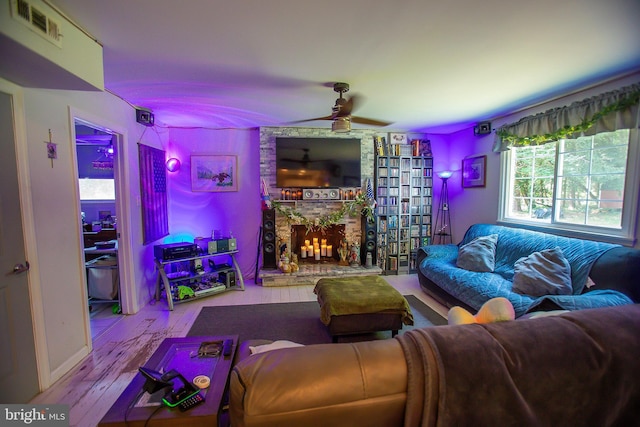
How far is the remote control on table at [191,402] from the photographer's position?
1.22 meters

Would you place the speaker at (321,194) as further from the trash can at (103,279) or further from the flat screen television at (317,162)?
the trash can at (103,279)

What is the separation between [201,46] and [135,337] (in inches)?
106

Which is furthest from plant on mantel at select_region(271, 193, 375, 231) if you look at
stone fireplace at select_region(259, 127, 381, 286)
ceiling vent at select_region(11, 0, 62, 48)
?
ceiling vent at select_region(11, 0, 62, 48)

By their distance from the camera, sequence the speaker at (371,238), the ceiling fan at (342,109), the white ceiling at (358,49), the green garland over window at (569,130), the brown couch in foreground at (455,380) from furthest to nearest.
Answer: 1. the speaker at (371,238)
2. the ceiling fan at (342,109)
3. the green garland over window at (569,130)
4. the white ceiling at (358,49)
5. the brown couch in foreground at (455,380)

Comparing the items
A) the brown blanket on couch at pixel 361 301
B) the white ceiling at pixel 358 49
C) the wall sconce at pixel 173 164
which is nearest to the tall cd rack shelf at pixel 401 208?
the white ceiling at pixel 358 49

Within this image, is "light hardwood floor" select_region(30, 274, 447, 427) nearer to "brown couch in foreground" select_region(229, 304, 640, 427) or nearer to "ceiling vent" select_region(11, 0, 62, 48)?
"brown couch in foreground" select_region(229, 304, 640, 427)

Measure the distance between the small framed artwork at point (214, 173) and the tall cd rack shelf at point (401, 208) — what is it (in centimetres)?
243

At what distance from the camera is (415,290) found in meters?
3.92

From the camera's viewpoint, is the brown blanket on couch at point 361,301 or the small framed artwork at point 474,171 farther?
the small framed artwork at point 474,171

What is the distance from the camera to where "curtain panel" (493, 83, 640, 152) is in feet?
7.71

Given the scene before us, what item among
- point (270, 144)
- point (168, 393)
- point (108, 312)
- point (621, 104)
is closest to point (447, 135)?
point (621, 104)

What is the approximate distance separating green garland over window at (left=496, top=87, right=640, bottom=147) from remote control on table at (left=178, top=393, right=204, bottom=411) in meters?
3.84

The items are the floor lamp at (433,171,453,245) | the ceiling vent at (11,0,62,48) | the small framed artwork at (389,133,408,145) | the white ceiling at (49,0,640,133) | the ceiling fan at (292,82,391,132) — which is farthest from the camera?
the floor lamp at (433,171,453,245)

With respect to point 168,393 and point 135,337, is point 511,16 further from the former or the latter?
point 135,337
